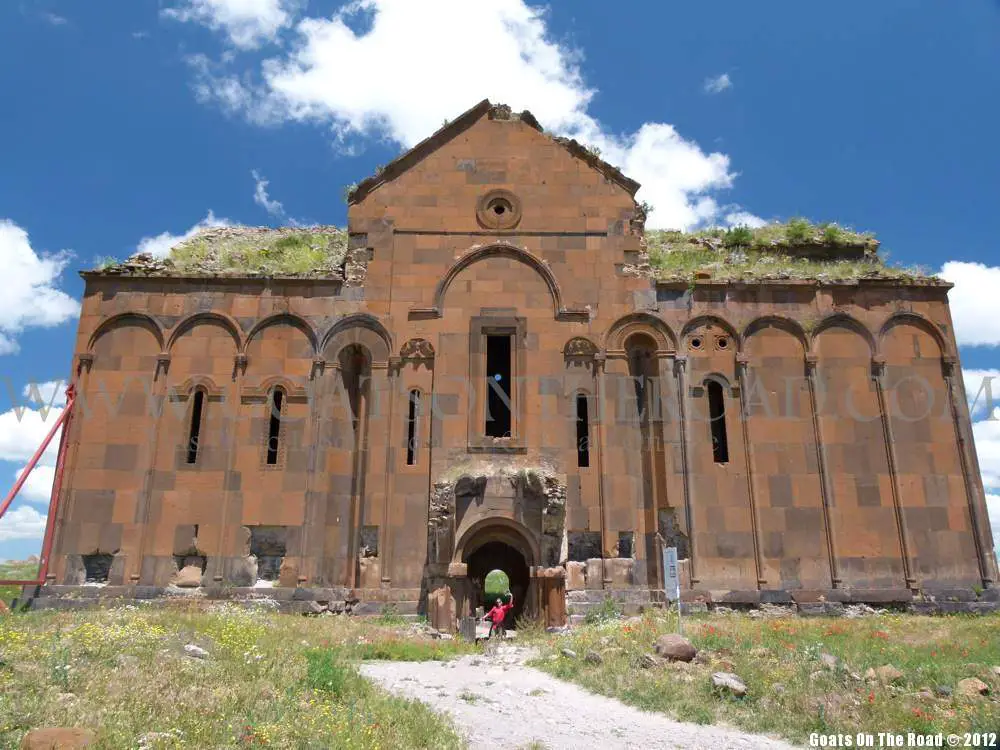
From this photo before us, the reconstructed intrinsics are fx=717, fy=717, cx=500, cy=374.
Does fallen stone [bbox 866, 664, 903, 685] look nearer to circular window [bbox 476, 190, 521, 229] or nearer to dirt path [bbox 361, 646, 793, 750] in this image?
dirt path [bbox 361, 646, 793, 750]

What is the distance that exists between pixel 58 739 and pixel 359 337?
10660 millimetres

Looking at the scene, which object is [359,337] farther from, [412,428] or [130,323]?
[130,323]

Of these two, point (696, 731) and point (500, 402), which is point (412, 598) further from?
point (696, 731)

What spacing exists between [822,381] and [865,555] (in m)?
3.59

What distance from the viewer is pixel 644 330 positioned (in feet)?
50.0

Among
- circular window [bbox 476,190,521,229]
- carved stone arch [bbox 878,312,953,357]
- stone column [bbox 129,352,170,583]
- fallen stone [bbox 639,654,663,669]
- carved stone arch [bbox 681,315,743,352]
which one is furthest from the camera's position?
circular window [bbox 476,190,521,229]

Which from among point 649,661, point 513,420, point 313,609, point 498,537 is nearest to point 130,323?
point 313,609

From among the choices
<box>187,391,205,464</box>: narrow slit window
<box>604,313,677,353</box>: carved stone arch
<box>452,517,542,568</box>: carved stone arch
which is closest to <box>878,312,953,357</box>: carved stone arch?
<box>604,313,677,353</box>: carved stone arch

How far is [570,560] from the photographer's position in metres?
13.8

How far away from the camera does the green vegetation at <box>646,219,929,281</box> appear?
1602cm

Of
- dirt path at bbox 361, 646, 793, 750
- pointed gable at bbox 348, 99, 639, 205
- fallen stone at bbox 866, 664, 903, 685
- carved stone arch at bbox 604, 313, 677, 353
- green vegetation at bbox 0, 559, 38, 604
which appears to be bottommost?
dirt path at bbox 361, 646, 793, 750

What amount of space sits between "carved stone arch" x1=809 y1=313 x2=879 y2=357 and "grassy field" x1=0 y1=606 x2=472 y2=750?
456 inches

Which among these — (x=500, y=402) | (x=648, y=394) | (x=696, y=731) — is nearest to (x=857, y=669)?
(x=696, y=731)

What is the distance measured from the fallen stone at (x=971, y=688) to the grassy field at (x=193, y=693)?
17.6ft
